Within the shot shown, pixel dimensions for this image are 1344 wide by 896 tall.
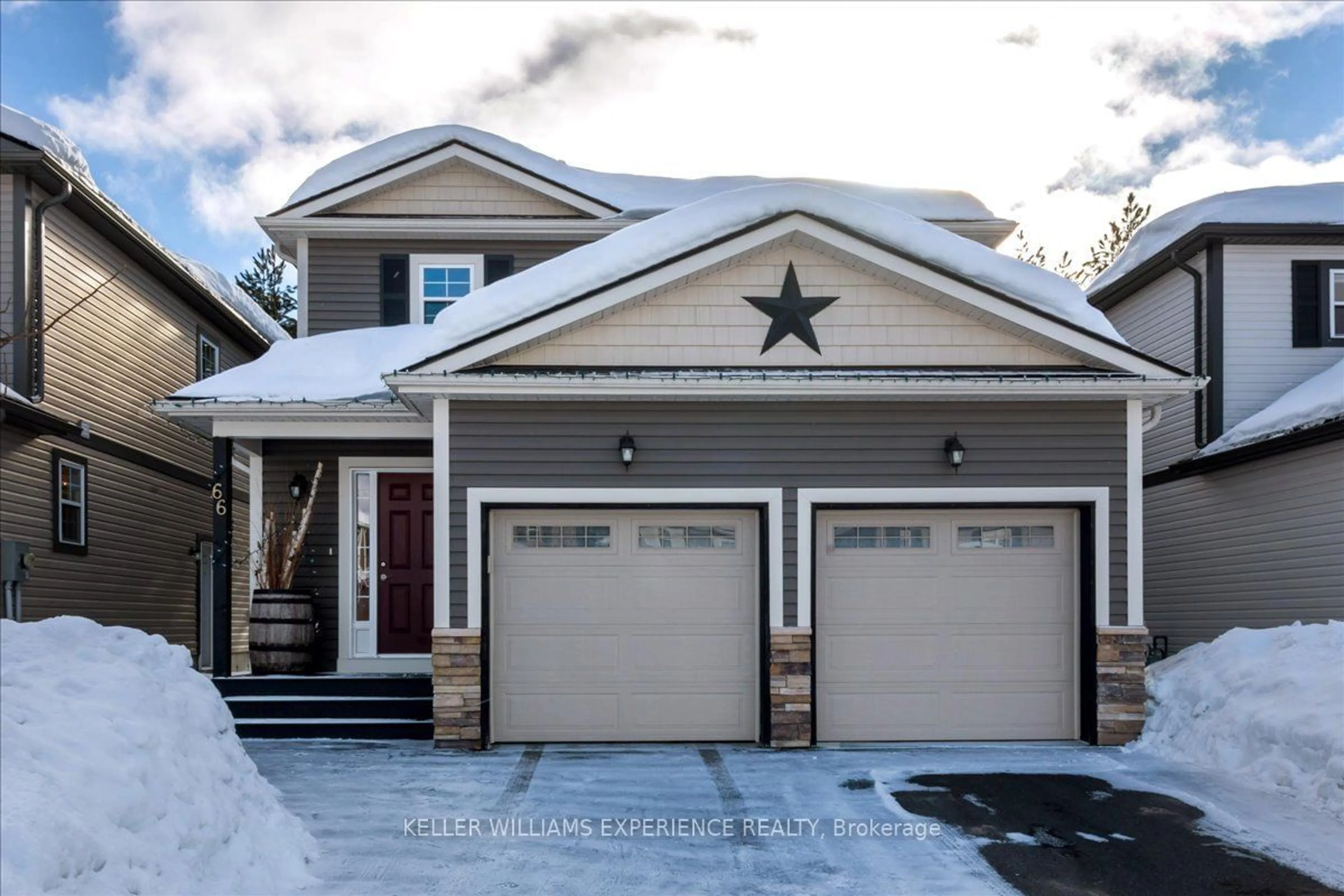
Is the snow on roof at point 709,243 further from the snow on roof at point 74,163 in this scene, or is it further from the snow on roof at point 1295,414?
the snow on roof at point 74,163

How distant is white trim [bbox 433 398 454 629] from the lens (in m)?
9.00

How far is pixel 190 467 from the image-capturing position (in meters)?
16.2

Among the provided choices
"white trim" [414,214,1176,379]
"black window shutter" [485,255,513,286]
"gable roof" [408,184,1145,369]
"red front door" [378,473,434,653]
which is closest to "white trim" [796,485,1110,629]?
"white trim" [414,214,1176,379]

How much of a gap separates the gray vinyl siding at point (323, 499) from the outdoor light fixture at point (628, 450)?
3029 millimetres

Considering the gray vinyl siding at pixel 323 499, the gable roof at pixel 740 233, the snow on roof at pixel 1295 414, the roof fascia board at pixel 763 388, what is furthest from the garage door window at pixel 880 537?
the snow on roof at pixel 1295 414

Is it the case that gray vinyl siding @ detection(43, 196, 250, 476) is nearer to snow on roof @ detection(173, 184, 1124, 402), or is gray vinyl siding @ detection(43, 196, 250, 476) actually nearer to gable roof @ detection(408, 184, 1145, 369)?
snow on roof @ detection(173, 184, 1124, 402)

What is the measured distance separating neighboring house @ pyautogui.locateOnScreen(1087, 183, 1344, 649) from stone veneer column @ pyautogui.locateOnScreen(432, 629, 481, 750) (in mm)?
8167

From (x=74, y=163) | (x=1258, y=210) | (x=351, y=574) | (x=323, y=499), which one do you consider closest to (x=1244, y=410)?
(x=1258, y=210)

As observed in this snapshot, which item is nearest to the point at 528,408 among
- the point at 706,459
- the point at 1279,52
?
the point at 706,459

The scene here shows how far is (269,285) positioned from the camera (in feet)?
109

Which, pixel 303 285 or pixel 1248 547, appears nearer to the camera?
pixel 1248 547

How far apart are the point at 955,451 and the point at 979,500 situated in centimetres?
49

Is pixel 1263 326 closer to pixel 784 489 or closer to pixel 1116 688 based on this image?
pixel 1116 688

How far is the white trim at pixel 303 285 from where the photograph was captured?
13.1 m
